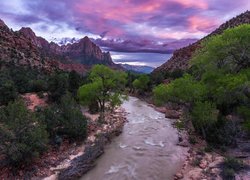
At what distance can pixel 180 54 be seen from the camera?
5541 inches

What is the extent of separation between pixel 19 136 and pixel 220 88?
17.2 metres

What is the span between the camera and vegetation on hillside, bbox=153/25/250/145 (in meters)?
25.7

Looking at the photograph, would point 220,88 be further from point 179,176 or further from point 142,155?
point 142,155

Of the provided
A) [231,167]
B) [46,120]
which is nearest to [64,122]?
[46,120]

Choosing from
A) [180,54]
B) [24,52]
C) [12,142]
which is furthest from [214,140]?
[180,54]

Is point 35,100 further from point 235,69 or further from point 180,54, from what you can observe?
point 180,54

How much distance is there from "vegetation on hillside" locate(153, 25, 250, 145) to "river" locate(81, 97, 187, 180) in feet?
13.8

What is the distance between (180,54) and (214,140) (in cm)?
11305

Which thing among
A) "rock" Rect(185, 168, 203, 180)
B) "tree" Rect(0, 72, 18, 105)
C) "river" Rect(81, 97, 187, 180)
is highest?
"tree" Rect(0, 72, 18, 105)

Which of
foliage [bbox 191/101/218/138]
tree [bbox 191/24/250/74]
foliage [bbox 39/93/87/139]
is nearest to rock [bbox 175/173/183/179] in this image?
foliage [bbox 191/101/218/138]

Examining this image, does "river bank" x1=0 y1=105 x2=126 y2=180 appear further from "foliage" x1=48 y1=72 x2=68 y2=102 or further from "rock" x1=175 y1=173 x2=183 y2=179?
"foliage" x1=48 y1=72 x2=68 y2=102

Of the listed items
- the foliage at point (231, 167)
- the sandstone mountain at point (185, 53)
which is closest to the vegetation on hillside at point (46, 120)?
the foliage at point (231, 167)

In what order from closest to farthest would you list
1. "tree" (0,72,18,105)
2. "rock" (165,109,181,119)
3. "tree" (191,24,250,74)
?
"tree" (191,24,250,74) → "tree" (0,72,18,105) → "rock" (165,109,181,119)

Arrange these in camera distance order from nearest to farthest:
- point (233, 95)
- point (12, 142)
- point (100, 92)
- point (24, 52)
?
point (12, 142) → point (233, 95) → point (100, 92) → point (24, 52)
